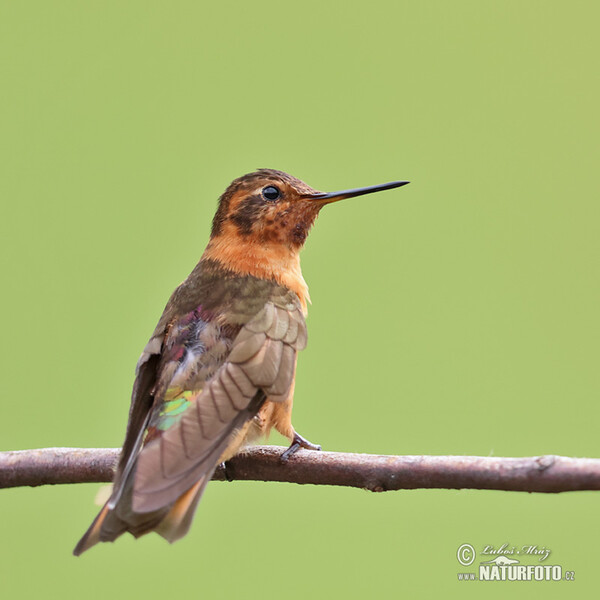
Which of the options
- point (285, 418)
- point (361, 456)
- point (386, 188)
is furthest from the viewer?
point (386, 188)

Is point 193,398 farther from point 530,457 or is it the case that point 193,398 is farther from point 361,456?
point 530,457

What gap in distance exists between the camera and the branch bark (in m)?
3.72

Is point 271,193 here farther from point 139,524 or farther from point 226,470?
point 139,524

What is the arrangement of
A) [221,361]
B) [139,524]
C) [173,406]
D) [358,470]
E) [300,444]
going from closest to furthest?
[139,524] < [358,470] < [173,406] < [221,361] < [300,444]

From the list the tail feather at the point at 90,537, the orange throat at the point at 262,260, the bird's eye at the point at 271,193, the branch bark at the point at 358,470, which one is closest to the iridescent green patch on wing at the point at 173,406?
the branch bark at the point at 358,470

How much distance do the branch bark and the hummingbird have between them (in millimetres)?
165

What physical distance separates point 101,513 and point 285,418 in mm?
1400

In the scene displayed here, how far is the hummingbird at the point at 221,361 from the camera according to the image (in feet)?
13.0

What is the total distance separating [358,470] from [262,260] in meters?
1.96

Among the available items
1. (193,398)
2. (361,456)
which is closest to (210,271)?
(193,398)

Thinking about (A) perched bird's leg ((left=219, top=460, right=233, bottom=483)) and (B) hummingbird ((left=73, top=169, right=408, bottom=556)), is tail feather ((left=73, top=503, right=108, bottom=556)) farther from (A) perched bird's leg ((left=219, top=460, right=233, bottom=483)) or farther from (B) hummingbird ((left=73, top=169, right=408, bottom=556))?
(A) perched bird's leg ((left=219, top=460, right=233, bottom=483))

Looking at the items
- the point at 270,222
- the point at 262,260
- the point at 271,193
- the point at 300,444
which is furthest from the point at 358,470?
the point at 271,193

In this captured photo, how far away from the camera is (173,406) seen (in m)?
4.57

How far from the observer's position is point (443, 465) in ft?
13.3
